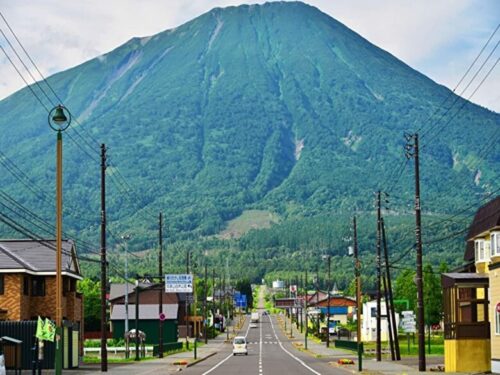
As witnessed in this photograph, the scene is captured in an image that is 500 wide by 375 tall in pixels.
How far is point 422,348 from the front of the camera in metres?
52.9

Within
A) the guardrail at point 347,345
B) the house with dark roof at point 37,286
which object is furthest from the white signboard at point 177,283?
the guardrail at point 347,345

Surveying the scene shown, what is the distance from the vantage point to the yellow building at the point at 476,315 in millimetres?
49344

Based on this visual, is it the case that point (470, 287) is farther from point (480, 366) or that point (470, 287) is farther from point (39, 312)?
point (39, 312)

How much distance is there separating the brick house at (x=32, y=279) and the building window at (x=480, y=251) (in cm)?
2575

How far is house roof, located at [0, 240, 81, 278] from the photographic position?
64312 mm

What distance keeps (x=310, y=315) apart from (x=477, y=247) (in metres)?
139

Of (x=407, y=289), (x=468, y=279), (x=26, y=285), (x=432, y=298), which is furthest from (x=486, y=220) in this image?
(x=407, y=289)

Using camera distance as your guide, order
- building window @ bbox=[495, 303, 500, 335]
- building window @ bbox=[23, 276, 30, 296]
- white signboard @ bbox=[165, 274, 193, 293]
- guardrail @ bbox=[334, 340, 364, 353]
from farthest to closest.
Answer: guardrail @ bbox=[334, 340, 364, 353] < white signboard @ bbox=[165, 274, 193, 293] < building window @ bbox=[23, 276, 30, 296] < building window @ bbox=[495, 303, 500, 335]

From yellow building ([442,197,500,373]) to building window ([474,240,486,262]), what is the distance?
2.34 feet

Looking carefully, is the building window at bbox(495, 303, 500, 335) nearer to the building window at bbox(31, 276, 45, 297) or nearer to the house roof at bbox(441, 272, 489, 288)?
the house roof at bbox(441, 272, 489, 288)

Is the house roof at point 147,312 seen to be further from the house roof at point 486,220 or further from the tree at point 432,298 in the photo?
the house roof at point 486,220

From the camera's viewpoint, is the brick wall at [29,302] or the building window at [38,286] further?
the building window at [38,286]

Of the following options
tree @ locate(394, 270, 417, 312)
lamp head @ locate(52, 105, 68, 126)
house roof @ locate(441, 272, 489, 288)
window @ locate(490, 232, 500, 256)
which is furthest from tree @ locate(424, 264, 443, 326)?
lamp head @ locate(52, 105, 68, 126)

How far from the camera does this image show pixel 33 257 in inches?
2689
